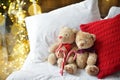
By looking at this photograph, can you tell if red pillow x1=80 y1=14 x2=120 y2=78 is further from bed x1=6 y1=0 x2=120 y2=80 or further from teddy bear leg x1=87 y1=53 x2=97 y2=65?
bed x1=6 y1=0 x2=120 y2=80

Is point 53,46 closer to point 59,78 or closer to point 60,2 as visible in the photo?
point 59,78

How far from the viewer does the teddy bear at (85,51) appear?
1466mm

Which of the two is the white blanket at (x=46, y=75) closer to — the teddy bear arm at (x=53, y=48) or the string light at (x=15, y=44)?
the teddy bear arm at (x=53, y=48)

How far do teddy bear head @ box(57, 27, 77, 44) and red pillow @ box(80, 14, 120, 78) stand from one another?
0.13 metres

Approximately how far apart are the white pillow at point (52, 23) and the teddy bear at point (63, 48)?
85 mm

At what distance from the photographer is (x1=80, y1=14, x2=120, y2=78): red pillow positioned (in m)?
1.39

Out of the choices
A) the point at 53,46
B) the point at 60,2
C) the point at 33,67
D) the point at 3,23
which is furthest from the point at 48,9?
the point at 33,67

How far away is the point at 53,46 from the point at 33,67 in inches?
8.2

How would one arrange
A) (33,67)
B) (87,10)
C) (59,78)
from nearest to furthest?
(59,78) < (33,67) < (87,10)

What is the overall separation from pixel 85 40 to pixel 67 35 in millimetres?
136

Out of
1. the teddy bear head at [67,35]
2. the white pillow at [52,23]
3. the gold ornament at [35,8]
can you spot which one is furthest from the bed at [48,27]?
the gold ornament at [35,8]

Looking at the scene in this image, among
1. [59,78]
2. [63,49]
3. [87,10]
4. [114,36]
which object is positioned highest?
[87,10]

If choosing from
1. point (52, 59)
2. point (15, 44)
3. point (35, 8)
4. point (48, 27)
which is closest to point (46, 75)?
point (52, 59)

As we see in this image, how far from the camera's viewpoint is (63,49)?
1.55m
